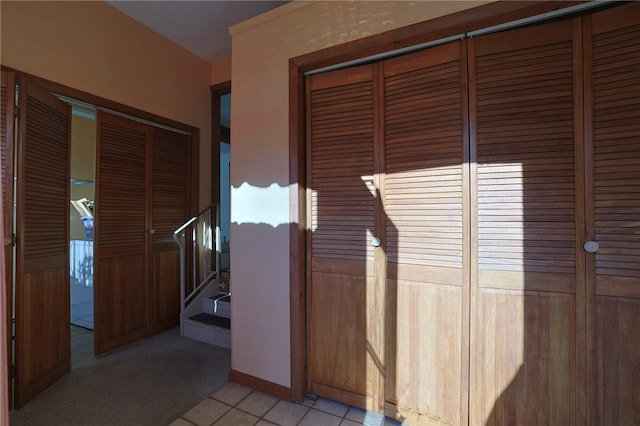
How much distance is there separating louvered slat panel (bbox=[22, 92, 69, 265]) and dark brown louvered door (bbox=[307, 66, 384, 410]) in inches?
71.7

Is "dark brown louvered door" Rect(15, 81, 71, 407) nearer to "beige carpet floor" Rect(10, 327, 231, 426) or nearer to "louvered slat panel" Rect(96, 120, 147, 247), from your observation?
"beige carpet floor" Rect(10, 327, 231, 426)

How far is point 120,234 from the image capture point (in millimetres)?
2750

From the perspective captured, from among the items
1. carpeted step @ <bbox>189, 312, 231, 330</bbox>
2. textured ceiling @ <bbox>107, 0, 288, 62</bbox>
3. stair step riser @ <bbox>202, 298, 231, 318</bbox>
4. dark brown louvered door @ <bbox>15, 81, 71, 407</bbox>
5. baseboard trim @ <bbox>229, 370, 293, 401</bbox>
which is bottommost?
baseboard trim @ <bbox>229, 370, 293, 401</bbox>

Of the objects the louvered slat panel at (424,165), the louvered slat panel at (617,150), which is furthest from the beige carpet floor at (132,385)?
the louvered slat panel at (617,150)

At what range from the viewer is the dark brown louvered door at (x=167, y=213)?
3023 millimetres

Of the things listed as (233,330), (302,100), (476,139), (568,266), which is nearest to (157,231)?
(233,330)

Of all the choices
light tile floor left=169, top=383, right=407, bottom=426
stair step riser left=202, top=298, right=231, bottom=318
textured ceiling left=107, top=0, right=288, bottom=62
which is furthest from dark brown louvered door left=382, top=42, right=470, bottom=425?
stair step riser left=202, top=298, right=231, bottom=318

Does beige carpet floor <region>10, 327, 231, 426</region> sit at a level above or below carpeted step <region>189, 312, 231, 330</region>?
below

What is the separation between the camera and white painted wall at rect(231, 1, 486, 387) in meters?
1.97

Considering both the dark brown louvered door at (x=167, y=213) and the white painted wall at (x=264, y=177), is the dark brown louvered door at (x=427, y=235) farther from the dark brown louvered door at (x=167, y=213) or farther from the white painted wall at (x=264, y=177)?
the dark brown louvered door at (x=167, y=213)

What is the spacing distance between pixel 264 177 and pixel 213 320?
68.0 inches

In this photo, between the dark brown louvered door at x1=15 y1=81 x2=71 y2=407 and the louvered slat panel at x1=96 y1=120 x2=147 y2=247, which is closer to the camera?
the dark brown louvered door at x1=15 y1=81 x2=71 y2=407

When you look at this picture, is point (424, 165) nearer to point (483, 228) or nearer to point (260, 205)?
point (483, 228)

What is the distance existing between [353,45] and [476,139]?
0.88 metres
